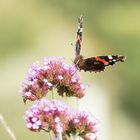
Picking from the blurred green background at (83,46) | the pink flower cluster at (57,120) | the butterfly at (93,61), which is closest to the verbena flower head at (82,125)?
the pink flower cluster at (57,120)

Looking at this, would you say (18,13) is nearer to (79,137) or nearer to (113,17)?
(113,17)

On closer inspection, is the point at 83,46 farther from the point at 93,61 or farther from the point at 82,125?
the point at 82,125

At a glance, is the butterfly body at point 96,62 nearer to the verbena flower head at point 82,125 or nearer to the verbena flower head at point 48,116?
the verbena flower head at point 82,125

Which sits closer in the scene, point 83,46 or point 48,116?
point 48,116

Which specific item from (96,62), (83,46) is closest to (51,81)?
(96,62)

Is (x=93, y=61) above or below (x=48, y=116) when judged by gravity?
above

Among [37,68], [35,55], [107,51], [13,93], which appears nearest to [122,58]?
[37,68]
